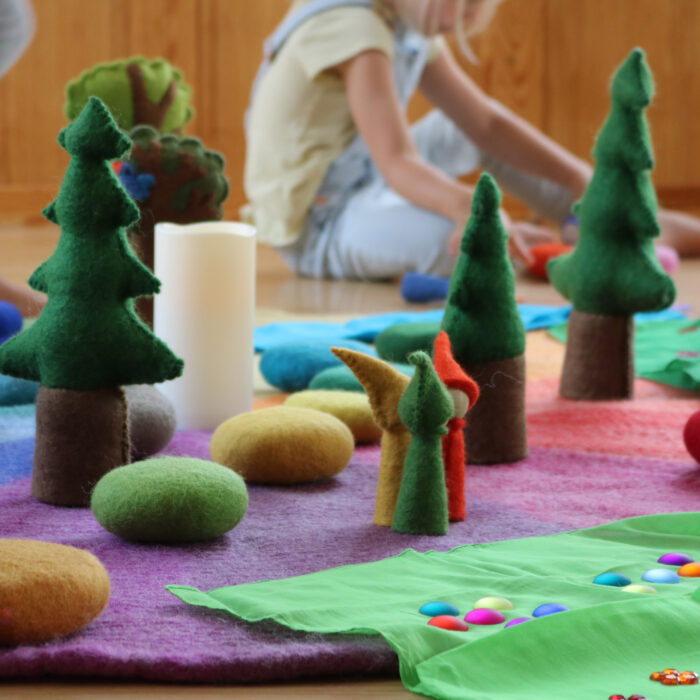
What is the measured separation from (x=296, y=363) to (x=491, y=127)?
155cm

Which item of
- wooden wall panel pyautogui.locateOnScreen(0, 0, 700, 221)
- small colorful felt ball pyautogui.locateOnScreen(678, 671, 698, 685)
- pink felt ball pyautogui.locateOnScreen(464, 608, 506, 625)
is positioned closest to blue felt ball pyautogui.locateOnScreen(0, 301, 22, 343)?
pink felt ball pyautogui.locateOnScreen(464, 608, 506, 625)

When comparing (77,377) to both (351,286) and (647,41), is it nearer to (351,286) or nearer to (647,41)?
(351,286)

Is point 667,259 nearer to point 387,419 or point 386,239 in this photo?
point 386,239

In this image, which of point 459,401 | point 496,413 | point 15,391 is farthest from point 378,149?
point 459,401

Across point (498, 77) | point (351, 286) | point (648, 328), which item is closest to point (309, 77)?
point (351, 286)

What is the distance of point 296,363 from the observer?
1.54 m

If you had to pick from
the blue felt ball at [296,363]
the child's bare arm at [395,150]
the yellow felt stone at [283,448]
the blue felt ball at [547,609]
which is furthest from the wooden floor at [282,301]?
the blue felt ball at [296,363]

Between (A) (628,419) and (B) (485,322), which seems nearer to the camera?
(B) (485,322)

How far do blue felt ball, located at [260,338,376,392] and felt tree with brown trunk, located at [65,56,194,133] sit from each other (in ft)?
1.56

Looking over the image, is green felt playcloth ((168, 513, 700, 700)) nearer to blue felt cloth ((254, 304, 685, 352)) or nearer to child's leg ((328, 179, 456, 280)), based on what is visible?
blue felt cloth ((254, 304, 685, 352))

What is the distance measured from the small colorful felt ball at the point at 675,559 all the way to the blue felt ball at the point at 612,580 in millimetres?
63

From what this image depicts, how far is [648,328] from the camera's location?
1.99 m

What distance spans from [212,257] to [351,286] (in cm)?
→ 132

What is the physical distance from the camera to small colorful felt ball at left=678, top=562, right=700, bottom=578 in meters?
0.86
